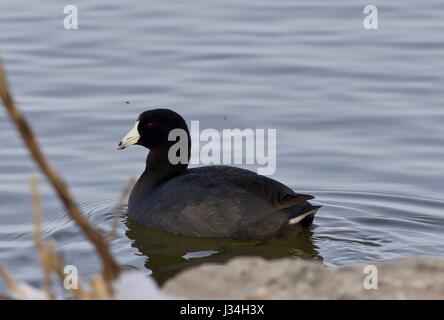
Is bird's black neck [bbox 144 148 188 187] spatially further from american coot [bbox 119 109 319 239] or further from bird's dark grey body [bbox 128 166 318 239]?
bird's dark grey body [bbox 128 166 318 239]

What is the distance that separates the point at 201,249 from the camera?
8289 millimetres

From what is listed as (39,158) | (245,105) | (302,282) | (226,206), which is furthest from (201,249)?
(39,158)

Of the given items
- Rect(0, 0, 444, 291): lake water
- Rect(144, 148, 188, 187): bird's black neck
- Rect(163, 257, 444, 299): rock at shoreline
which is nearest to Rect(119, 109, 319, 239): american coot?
Rect(0, 0, 444, 291): lake water

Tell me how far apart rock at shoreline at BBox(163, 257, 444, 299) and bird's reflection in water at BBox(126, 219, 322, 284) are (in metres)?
3.88

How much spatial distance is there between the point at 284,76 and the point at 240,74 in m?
0.51

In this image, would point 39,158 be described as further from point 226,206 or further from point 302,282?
point 226,206

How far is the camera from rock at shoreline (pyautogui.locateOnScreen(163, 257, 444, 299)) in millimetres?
3789

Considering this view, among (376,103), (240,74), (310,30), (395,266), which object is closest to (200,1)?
(310,30)

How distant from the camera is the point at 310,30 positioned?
13.7 m

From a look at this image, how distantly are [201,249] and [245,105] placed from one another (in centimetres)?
333

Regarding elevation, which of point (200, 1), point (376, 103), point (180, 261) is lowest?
point (180, 261)

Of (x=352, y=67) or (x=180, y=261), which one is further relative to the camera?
(x=352, y=67)

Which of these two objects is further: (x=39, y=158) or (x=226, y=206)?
(x=226, y=206)
